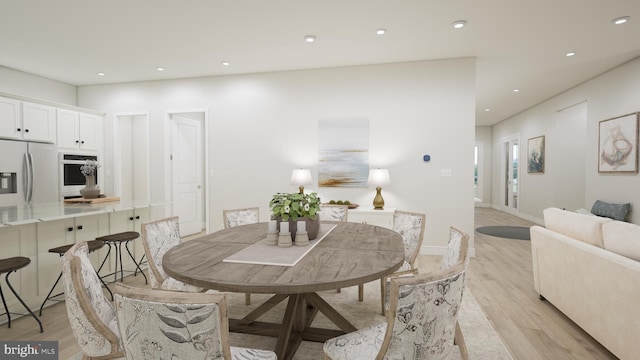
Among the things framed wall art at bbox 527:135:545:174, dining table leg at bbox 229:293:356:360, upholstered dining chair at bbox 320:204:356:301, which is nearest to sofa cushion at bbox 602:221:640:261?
dining table leg at bbox 229:293:356:360

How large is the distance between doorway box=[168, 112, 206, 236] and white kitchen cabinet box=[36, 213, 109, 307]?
7.88ft

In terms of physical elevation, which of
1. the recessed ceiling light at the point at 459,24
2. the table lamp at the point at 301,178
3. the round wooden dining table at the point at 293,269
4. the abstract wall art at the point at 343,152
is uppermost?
the recessed ceiling light at the point at 459,24

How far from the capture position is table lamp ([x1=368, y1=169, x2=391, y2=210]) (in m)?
4.40

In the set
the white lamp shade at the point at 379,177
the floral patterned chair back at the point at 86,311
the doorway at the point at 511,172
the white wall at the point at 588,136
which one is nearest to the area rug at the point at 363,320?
the floral patterned chair back at the point at 86,311

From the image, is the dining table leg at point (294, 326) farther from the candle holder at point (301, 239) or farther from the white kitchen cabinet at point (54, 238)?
the white kitchen cabinet at point (54, 238)

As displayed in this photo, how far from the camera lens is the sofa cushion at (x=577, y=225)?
7.36 feet

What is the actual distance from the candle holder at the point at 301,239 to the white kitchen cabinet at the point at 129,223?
238 centimetres

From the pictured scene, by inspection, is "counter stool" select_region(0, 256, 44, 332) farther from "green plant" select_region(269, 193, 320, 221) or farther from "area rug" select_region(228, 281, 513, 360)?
"green plant" select_region(269, 193, 320, 221)

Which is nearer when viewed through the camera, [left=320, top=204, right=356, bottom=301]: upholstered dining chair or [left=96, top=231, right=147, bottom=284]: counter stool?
[left=96, top=231, right=147, bottom=284]: counter stool

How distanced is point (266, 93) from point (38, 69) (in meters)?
3.51

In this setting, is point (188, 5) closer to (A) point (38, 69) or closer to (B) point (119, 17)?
(B) point (119, 17)

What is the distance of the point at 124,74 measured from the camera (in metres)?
5.21

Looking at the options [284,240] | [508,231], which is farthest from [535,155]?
[284,240]

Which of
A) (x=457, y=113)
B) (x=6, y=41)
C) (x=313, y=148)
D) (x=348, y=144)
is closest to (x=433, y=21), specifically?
(x=457, y=113)
